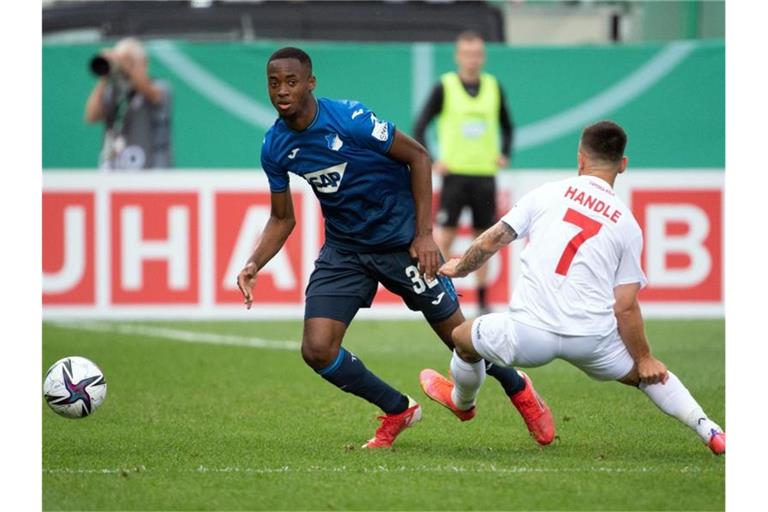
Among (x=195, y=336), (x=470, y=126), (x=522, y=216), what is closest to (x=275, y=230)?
(x=522, y=216)

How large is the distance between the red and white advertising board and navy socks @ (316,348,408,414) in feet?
20.0

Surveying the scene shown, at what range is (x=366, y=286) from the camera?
26.2 feet

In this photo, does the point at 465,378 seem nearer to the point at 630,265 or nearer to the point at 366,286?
the point at 366,286

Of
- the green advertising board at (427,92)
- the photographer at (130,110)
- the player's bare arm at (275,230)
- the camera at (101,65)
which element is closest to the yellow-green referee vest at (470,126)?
the green advertising board at (427,92)

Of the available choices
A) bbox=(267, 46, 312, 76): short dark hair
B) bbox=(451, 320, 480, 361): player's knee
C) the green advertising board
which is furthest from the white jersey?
the green advertising board

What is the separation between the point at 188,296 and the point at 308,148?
642cm

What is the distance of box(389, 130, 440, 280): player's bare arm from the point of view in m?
7.81

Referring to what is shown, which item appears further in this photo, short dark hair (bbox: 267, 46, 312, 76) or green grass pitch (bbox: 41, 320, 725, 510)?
short dark hair (bbox: 267, 46, 312, 76)

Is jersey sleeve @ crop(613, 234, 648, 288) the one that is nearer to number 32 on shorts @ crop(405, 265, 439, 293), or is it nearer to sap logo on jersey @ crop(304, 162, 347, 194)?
number 32 on shorts @ crop(405, 265, 439, 293)

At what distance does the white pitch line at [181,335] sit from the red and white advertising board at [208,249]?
24cm

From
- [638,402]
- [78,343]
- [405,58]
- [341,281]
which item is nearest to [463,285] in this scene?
[405,58]

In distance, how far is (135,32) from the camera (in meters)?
16.0

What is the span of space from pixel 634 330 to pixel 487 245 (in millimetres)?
798

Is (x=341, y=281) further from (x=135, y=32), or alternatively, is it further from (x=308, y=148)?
(x=135, y=32)
